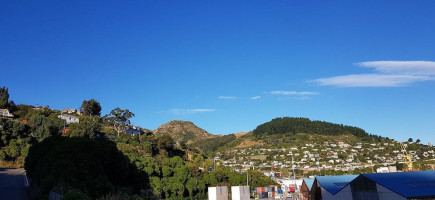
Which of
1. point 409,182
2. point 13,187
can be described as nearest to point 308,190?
point 409,182

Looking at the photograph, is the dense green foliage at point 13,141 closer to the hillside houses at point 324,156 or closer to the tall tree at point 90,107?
the tall tree at point 90,107

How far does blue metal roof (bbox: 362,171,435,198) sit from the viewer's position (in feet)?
95.6

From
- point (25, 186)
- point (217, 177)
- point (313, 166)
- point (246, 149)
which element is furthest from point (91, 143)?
point (246, 149)

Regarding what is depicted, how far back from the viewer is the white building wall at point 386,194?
97.0ft

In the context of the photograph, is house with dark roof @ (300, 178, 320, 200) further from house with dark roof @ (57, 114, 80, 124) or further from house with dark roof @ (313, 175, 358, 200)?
house with dark roof @ (57, 114, 80, 124)

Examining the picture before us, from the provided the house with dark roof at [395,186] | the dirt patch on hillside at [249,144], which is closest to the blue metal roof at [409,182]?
the house with dark roof at [395,186]

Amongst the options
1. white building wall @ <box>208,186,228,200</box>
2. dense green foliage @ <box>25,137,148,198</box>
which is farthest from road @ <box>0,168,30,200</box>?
white building wall @ <box>208,186,228,200</box>

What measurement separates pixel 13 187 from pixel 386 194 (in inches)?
1397

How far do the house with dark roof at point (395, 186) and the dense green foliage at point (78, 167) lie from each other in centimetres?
2493

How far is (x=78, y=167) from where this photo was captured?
23016 mm

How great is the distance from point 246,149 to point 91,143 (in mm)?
147771

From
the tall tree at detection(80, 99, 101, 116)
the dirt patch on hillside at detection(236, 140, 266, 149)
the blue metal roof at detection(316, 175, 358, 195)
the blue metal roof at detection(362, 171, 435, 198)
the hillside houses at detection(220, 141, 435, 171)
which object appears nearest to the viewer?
the blue metal roof at detection(362, 171, 435, 198)

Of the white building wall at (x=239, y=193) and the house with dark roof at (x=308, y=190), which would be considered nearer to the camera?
the house with dark roof at (x=308, y=190)

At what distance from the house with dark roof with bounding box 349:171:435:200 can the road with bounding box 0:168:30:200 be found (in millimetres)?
31611
